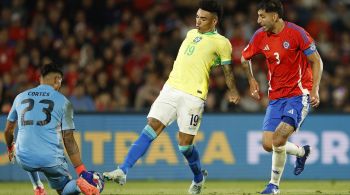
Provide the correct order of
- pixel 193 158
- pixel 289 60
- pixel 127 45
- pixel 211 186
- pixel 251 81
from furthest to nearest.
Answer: pixel 127 45 < pixel 211 186 < pixel 251 81 < pixel 193 158 < pixel 289 60

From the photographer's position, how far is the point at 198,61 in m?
11.1

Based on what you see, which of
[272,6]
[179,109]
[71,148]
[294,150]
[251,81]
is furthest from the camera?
[294,150]

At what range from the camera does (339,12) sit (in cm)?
2102

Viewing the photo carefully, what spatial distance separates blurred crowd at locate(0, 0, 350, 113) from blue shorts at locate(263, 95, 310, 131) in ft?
17.1

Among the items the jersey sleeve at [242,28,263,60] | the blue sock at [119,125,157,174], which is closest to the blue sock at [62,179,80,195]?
the blue sock at [119,125,157,174]

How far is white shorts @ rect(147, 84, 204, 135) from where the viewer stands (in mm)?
10930

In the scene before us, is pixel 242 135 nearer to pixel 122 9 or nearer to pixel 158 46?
pixel 158 46

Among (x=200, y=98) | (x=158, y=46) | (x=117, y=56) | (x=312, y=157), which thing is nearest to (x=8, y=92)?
(x=117, y=56)

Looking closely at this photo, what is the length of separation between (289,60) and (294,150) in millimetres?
1277

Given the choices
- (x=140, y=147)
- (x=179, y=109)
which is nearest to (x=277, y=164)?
(x=179, y=109)

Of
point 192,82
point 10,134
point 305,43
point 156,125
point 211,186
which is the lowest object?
point 211,186

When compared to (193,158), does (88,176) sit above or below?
above

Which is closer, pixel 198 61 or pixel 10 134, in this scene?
pixel 10 134

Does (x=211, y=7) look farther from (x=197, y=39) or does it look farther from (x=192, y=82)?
(x=192, y=82)
